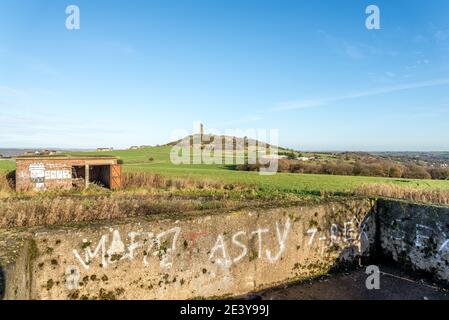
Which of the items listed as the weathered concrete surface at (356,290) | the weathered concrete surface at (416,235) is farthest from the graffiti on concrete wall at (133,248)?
the weathered concrete surface at (416,235)

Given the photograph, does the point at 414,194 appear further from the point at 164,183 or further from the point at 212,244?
the point at 164,183

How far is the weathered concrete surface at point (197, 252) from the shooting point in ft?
14.4

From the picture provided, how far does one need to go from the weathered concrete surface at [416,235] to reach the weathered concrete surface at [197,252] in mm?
369

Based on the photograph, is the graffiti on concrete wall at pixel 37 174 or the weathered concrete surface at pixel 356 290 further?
the graffiti on concrete wall at pixel 37 174

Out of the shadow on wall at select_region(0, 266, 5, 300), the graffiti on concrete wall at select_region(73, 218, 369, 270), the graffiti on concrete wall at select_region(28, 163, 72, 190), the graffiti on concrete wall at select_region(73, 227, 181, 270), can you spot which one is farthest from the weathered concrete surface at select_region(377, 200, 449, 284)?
the graffiti on concrete wall at select_region(28, 163, 72, 190)

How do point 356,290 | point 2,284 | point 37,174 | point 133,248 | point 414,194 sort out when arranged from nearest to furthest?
point 2,284, point 133,248, point 356,290, point 414,194, point 37,174

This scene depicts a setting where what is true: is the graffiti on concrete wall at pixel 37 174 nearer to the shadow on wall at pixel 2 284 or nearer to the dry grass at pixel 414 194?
the dry grass at pixel 414 194

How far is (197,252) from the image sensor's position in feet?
17.7

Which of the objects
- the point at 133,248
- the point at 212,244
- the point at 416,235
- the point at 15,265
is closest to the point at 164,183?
the point at 212,244

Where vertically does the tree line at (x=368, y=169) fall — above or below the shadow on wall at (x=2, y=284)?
below

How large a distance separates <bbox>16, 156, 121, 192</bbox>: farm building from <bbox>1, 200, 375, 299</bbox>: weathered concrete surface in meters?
24.1

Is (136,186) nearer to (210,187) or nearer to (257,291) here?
(210,187)

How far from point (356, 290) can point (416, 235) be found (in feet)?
5.76

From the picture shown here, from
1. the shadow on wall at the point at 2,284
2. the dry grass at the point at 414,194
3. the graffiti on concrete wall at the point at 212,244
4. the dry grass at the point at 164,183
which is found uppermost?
the shadow on wall at the point at 2,284
